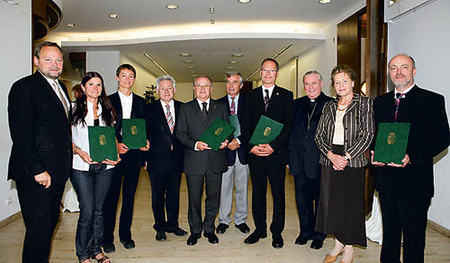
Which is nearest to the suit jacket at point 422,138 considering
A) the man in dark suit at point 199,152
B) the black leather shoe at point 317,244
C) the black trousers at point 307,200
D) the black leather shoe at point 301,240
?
the black trousers at point 307,200

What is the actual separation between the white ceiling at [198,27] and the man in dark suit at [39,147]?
13.4ft

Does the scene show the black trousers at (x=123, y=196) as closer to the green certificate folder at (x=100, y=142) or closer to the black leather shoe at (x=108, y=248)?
the black leather shoe at (x=108, y=248)

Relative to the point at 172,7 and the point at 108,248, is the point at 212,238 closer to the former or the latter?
the point at 108,248

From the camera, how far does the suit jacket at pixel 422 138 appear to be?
2297mm

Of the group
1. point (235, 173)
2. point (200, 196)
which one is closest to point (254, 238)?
point (200, 196)

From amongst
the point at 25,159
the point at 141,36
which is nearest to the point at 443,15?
the point at 25,159

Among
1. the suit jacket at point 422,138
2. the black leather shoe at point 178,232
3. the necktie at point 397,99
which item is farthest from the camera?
the black leather shoe at point 178,232

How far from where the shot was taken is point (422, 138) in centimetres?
234

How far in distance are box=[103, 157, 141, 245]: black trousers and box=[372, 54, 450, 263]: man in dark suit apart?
2095mm

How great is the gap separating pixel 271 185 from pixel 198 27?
211 inches

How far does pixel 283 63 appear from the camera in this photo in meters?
10.9

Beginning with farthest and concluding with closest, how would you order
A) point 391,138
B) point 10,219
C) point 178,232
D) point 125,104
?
point 10,219 → point 178,232 → point 125,104 → point 391,138

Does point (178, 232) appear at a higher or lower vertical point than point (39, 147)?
lower

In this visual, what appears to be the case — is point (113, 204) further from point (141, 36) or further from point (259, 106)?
point (141, 36)
